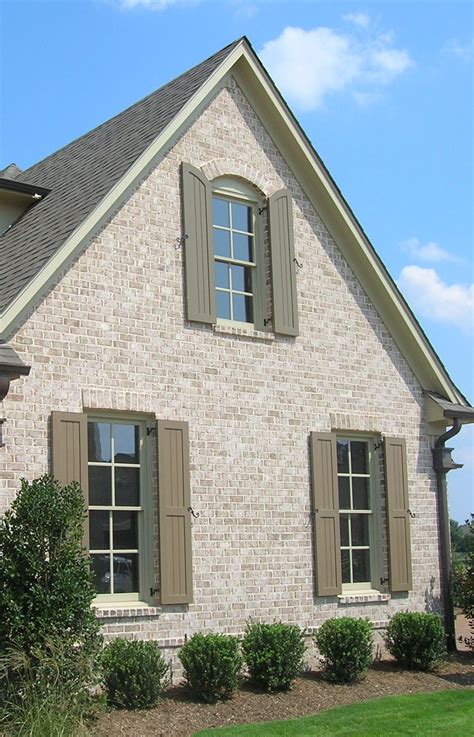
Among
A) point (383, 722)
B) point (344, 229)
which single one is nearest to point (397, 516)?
point (344, 229)

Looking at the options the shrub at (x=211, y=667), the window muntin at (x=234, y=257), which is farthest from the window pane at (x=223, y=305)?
the shrub at (x=211, y=667)

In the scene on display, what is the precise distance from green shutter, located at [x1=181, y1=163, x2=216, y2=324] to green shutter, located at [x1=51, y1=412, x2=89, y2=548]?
2143mm

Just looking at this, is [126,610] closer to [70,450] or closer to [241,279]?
[70,450]

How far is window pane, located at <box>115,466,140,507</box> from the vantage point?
11758 mm

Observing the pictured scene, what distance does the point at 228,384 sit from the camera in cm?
1291

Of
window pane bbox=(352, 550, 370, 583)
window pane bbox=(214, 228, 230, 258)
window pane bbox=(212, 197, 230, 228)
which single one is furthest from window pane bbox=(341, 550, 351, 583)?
window pane bbox=(212, 197, 230, 228)

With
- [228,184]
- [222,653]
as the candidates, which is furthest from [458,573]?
[228,184]

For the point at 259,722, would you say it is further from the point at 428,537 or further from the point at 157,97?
the point at 157,97

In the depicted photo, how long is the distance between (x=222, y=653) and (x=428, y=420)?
5.60 m

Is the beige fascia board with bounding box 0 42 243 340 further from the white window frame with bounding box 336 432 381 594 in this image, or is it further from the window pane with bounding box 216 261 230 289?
the white window frame with bounding box 336 432 381 594

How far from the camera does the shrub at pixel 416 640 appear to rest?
526 inches

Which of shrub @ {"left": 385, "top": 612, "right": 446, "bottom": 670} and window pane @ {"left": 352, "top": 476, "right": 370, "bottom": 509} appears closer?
shrub @ {"left": 385, "top": 612, "right": 446, "bottom": 670}

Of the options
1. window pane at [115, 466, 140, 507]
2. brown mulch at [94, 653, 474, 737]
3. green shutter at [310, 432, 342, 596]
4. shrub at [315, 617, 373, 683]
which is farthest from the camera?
green shutter at [310, 432, 342, 596]

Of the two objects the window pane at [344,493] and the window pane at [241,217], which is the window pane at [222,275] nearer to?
the window pane at [241,217]
